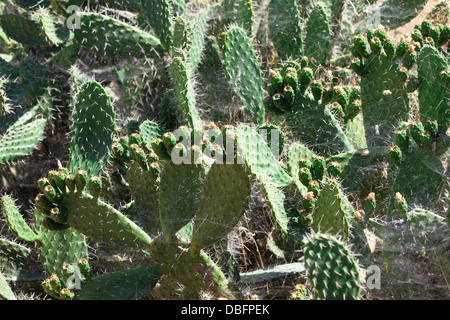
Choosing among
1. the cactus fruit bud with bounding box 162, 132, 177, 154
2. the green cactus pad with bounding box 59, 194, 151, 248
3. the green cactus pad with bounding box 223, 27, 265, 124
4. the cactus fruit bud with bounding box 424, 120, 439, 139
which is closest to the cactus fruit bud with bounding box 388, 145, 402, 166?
the cactus fruit bud with bounding box 424, 120, 439, 139

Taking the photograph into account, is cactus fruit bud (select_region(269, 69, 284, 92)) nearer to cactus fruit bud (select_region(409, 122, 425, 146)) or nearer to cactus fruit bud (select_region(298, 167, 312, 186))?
cactus fruit bud (select_region(298, 167, 312, 186))

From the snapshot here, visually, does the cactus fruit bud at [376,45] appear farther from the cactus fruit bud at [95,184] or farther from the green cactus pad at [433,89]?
the cactus fruit bud at [95,184]

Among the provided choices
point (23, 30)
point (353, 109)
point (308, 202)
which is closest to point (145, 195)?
point (308, 202)

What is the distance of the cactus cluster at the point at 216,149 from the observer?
242 centimetres

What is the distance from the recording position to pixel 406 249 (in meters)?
2.44

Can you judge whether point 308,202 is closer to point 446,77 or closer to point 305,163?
point 305,163

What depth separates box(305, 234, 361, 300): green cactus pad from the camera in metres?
1.92

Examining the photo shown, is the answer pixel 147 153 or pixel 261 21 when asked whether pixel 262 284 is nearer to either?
pixel 147 153

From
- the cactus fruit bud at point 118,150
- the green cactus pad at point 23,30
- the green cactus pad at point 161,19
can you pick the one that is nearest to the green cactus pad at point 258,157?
the cactus fruit bud at point 118,150

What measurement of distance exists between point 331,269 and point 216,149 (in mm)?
697

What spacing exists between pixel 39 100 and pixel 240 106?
4.11 feet
